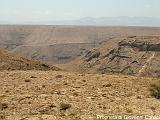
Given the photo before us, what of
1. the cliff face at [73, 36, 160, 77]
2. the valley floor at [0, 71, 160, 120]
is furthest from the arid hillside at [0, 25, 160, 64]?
the valley floor at [0, 71, 160, 120]

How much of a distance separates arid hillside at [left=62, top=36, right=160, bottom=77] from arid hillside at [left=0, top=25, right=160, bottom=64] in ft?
102

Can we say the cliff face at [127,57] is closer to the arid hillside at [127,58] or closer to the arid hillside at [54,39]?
the arid hillside at [127,58]

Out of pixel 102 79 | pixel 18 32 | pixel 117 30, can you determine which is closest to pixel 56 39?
pixel 18 32

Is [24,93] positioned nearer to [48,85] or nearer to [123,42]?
[48,85]

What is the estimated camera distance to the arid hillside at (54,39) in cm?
12288

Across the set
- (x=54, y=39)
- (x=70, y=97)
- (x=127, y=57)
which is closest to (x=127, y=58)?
(x=127, y=57)

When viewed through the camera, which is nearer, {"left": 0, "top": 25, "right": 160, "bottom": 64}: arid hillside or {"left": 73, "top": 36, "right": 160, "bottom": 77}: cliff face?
{"left": 73, "top": 36, "right": 160, "bottom": 77}: cliff face

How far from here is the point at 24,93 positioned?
48.9 feet

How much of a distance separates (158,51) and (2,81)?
2272 inches

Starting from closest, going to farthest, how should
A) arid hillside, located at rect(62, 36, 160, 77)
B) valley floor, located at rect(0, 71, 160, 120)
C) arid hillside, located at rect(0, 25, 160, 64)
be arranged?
valley floor, located at rect(0, 71, 160, 120) → arid hillside, located at rect(62, 36, 160, 77) → arid hillside, located at rect(0, 25, 160, 64)

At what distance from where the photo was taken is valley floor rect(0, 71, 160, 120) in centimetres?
1244

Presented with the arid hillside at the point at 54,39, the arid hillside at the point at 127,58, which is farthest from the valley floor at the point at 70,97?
the arid hillside at the point at 54,39

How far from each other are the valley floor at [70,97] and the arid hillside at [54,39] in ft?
324

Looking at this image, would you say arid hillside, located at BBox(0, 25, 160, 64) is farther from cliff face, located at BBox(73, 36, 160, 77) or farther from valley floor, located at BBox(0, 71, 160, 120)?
valley floor, located at BBox(0, 71, 160, 120)
